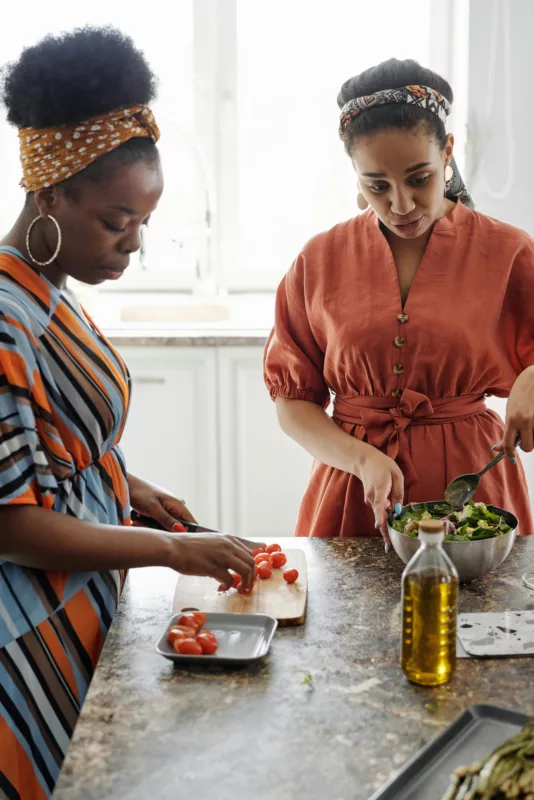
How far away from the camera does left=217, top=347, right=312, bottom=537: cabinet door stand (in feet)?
10.9

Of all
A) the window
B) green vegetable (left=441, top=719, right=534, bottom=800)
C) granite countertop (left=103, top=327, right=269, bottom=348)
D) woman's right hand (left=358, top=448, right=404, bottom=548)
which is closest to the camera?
green vegetable (left=441, top=719, right=534, bottom=800)

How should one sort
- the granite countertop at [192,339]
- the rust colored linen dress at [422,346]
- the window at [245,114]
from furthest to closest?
the window at [245,114], the granite countertop at [192,339], the rust colored linen dress at [422,346]

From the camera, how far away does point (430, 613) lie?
1092mm

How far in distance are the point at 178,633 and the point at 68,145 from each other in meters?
0.70

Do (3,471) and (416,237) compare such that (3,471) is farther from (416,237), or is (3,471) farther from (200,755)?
(416,237)

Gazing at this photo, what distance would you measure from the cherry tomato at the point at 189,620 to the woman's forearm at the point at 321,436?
520 mm

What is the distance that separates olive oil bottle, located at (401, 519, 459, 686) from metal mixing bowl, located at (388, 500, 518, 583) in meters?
0.23

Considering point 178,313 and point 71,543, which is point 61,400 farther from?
point 178,313

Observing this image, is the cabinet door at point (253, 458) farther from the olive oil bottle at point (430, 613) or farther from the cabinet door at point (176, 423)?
the olive oil bottle at point (430, 613)

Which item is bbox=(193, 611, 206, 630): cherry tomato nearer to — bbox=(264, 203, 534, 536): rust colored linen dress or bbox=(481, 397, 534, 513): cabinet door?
bbox=(264, 203, 534, 536): rust colored linen dress

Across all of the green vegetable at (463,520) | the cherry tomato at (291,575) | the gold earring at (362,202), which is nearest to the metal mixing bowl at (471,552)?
the green vegetable at (463,520)

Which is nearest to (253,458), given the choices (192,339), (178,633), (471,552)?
(192,339)

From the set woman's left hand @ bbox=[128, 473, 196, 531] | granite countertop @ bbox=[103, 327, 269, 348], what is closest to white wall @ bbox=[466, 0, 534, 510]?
granite countertop @ bbox=[103, 327, 269, 348]

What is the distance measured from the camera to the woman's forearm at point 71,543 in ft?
3.84
